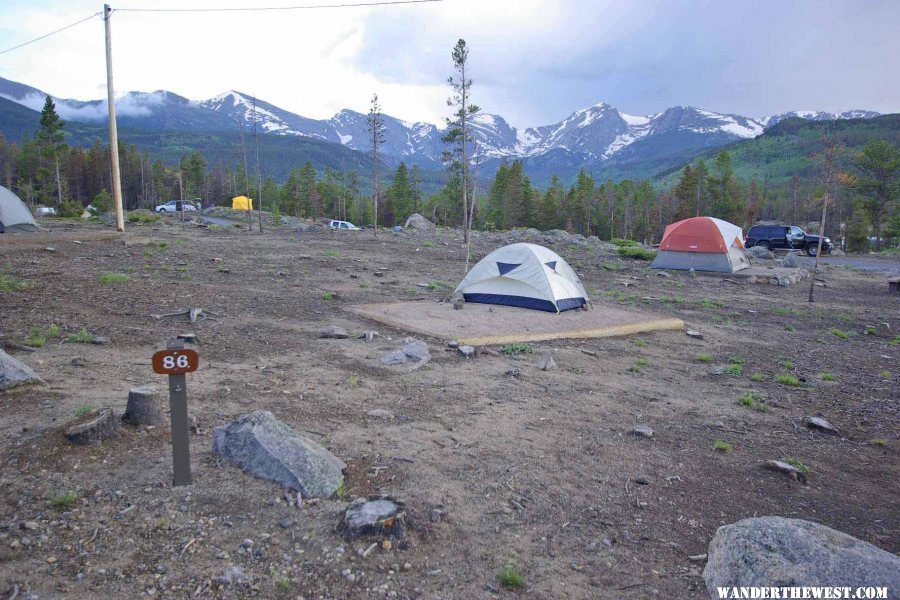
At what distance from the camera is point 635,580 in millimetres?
3812

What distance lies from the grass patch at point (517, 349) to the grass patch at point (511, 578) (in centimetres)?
624

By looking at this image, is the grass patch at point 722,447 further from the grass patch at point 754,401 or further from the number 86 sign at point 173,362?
the number 86 sign at point 173,362

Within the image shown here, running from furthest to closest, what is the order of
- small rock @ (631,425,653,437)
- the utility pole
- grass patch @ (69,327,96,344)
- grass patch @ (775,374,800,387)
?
the utility pole, grass patch @ (775,374,800,387), grass patch @ (69,327,96,344), small rock @ (631,425,653,437)

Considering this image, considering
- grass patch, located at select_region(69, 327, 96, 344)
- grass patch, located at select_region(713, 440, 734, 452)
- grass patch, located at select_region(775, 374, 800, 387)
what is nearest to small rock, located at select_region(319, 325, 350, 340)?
grass patch, located at select_region(69, 327, 96, 344)

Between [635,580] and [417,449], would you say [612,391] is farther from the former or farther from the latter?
[635,580]

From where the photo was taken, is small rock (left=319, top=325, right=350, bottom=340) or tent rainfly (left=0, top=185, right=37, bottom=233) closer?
small rock (left=319, top=325, right=350, bottom=340)

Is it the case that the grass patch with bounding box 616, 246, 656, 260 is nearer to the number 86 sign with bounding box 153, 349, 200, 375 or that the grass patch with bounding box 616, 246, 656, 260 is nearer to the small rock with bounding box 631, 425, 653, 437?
the small rock with bounding box 631, 425, 653, 437

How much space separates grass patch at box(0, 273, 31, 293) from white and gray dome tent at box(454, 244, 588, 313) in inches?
370

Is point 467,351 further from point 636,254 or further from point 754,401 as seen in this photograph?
point 636,254

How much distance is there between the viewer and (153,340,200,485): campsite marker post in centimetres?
417

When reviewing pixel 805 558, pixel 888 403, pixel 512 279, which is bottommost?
pixel 888 403

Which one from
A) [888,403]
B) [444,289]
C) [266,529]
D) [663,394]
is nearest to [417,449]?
[266,529]

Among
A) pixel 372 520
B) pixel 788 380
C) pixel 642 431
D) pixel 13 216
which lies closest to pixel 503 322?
pixel 788 380

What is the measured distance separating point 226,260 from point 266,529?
16120mm
